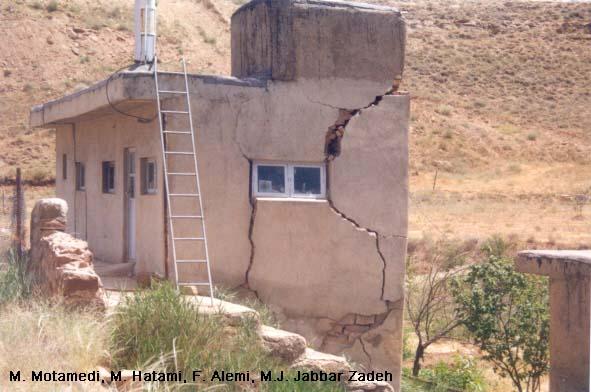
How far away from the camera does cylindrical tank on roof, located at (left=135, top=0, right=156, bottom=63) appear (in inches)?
489

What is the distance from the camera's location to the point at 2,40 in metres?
44.4

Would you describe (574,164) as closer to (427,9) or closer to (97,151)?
(427,9)

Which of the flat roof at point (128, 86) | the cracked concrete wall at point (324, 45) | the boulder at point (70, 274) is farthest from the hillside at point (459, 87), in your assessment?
the boulder at point (70, 274)

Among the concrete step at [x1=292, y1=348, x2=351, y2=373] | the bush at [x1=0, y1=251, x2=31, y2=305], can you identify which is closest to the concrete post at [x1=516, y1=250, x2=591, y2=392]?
the concrete step at [x1=292, y1=348, x2=351, y2=373]

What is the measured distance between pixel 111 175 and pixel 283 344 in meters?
6.76

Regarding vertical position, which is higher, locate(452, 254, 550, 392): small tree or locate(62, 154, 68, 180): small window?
locate(62, 154, 68, 180): small window

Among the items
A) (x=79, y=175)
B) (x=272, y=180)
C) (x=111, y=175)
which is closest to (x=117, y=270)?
(x=111, y=175)

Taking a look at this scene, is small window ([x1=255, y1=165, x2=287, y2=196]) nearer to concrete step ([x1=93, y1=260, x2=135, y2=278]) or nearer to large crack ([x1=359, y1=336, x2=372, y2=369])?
large crack ([x1=359, y1=336, x2=372, y2=369])

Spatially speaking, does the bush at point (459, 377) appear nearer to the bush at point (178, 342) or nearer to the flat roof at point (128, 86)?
the flat roof at point (128, 86)

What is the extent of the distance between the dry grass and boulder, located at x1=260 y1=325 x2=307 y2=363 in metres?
1.75

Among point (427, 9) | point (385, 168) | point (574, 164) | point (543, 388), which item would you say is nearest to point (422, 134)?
point (574, 164)

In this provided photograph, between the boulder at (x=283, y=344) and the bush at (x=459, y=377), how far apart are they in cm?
638

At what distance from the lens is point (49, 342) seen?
735 cm

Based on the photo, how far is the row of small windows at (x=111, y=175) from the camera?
12.4 metres
